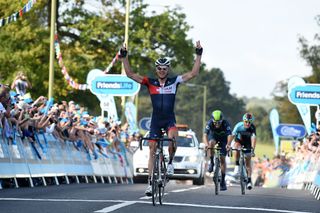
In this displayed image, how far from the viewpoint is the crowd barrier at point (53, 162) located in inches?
910


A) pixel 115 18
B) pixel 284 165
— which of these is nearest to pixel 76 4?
pixel 115 18

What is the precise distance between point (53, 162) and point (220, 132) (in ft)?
18.5

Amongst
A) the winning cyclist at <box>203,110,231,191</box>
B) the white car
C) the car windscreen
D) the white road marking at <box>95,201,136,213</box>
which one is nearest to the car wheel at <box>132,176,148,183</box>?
the white car

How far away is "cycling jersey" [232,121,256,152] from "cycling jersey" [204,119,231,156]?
1.25 metres

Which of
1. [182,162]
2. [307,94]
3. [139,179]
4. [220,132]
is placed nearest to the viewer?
[220,132]

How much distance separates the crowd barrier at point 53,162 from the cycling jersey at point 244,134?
15.5 feet

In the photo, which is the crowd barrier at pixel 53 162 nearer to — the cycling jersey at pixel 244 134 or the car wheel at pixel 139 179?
the car wheel at pixel 139 179

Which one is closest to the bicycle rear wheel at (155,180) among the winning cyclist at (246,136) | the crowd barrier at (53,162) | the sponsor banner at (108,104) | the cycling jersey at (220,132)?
the crowd barrier at (53,162)

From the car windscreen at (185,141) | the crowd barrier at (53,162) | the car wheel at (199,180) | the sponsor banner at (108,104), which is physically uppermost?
the sponsor banner at (108,104)

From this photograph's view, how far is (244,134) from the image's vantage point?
25125mm

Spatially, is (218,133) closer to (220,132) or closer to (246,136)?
(220,132)

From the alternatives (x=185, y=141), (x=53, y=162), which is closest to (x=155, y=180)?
(x=53, y=162)

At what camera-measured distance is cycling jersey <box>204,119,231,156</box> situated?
23281 mm

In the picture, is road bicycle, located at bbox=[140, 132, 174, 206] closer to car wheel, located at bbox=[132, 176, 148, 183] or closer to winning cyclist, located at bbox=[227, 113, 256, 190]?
winning cyclist, located at bbox=[227, 113, 256, 190]
